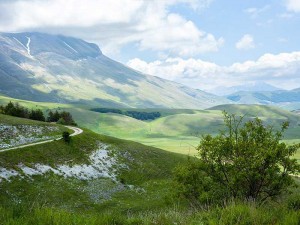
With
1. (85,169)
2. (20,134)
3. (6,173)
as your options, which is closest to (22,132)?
(20,134)

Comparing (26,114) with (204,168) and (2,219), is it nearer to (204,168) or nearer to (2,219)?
(204,168)

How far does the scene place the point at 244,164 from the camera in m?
37.9

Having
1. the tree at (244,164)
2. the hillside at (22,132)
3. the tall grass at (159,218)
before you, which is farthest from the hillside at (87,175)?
the tall grass at (159,218)

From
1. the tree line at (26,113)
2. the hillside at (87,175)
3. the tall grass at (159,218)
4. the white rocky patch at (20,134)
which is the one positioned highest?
the tree line at (26,113)

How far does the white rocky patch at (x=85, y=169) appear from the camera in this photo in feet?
219

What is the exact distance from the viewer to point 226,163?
137 feet

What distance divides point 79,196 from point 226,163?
37088 mm

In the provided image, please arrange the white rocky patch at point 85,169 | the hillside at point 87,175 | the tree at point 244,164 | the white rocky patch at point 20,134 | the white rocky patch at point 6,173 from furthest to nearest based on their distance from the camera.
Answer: the white rocky patch at point 20,134
the white rocky patch at point 85,169
the hillside at point 87,175
the white rocky patch at point 6,173
the tree at point 244,164

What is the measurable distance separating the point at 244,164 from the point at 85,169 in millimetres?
53157

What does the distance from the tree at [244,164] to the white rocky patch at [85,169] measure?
3504cm

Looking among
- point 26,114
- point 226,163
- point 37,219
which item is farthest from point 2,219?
point 26,114

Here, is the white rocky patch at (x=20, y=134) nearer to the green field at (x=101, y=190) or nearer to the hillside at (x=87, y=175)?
the green field at (x=101, y=190)

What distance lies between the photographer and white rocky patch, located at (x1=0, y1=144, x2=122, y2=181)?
66.6 meters

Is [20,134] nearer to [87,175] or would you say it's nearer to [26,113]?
[87,175]
